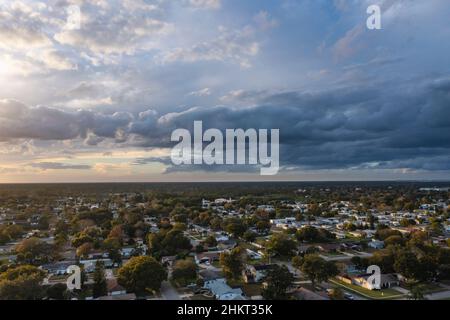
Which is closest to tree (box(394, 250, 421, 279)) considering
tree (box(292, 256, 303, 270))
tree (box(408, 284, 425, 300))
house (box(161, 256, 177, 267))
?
tree (box(408, 284, 425, 300))

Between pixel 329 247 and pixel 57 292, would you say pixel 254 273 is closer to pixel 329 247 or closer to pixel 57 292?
pixel 57 292

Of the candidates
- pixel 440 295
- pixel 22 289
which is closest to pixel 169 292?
pixel 22 289

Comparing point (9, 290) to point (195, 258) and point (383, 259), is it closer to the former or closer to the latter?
point (195, 258)

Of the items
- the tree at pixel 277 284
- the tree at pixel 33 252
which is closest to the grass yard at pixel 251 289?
the tree at pixel 277 284

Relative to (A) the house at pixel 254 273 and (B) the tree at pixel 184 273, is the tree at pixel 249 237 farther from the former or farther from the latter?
(B) the tree at pixel 184 273

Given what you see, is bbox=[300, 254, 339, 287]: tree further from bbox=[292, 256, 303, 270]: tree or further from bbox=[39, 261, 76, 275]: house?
bbox=[39, 261, 76, 275]: house

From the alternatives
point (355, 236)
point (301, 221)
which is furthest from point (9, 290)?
point (301, 221)
